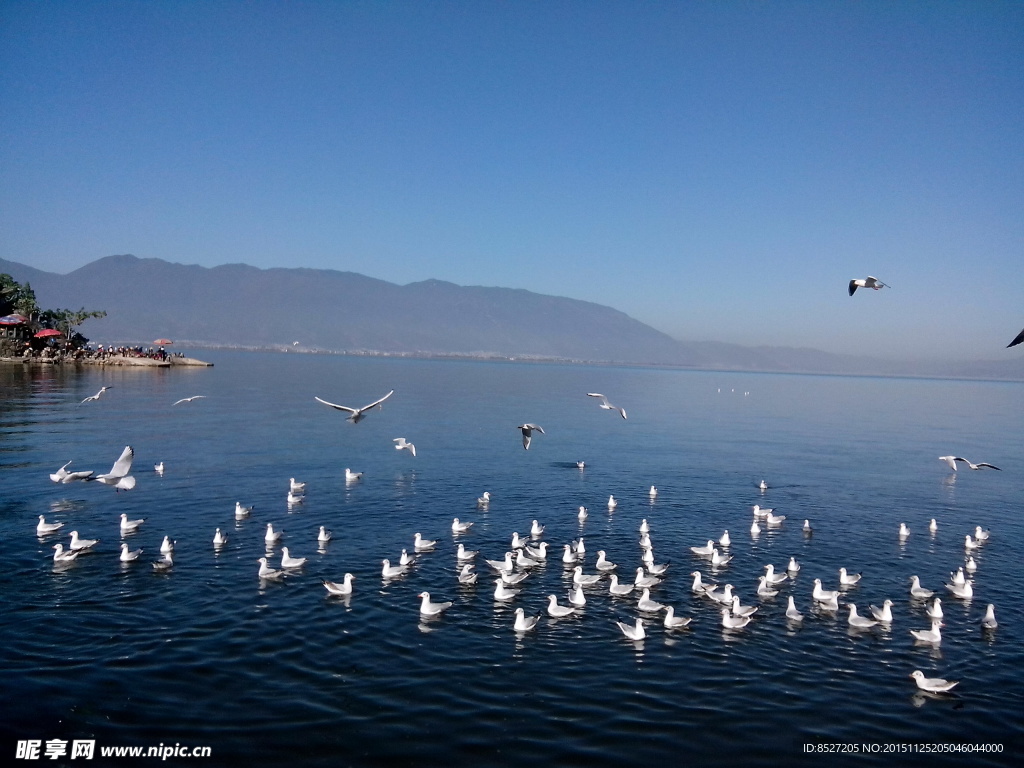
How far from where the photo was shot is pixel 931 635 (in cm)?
1780

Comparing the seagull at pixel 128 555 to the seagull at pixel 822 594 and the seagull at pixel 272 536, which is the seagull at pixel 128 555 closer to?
the seagull at pixel 272 536

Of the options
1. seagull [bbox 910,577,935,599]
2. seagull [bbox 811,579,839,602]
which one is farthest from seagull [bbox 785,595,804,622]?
seagull [bbox 910,577,935,599]

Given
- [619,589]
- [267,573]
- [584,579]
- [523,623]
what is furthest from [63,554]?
[619,589]

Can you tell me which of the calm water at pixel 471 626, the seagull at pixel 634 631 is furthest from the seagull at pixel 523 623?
A: the seagull at pixel 634 631

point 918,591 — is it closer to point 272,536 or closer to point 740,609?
point 740,609

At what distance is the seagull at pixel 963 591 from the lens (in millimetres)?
21359

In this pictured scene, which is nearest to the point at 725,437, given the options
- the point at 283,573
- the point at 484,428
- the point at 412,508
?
the point at 484,428

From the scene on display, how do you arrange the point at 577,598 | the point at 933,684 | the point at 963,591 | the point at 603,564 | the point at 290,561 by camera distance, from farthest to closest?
the point at 603,564 < the point at 290,561 < the point at 963,591 < the point at 577,598 < the point at 933,684

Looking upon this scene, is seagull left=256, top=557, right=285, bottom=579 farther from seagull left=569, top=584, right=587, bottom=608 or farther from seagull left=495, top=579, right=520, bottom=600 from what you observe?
seagull left=569, top=584, right=587, bottom=608

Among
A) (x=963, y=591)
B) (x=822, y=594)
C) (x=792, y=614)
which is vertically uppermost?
(x=822, y=594)

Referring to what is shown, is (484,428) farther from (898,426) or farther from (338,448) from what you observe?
(898,426)

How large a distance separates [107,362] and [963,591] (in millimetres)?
125648

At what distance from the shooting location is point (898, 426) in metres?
79.4

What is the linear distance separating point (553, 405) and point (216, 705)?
78.7 m
